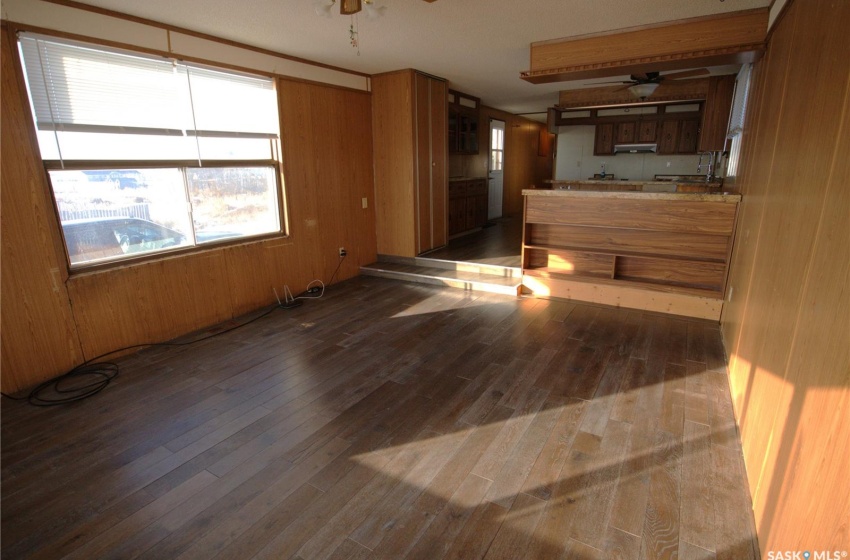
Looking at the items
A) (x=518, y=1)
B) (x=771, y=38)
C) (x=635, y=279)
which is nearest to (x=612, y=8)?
(x=518, y=1)

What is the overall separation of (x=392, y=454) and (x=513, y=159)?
28.6 ft

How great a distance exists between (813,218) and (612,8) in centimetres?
250

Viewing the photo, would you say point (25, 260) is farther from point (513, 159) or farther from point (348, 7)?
point (513, 159)

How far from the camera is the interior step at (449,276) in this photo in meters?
4.86

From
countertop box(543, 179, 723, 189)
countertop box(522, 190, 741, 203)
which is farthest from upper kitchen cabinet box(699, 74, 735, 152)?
countertop box(522, 190, 741, 203)

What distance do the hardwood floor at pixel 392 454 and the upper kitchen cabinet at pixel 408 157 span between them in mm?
2510

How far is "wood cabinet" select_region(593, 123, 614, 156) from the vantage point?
820cm

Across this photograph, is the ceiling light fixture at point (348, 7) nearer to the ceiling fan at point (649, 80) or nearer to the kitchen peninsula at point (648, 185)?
the ceiling fan at point (649, 80)

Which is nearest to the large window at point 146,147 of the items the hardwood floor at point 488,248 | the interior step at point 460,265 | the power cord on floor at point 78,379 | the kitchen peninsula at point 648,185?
the power cord on floor at point 78,379

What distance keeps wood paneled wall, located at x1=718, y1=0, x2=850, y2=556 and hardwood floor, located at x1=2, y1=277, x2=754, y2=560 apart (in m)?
0.35

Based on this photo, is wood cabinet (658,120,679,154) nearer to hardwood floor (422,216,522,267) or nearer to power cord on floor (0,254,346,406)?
hardwood floor (422,216,522,267)

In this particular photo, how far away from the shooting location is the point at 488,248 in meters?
6.28

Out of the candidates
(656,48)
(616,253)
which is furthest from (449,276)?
(656,48)

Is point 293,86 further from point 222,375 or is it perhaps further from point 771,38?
point 771,38
